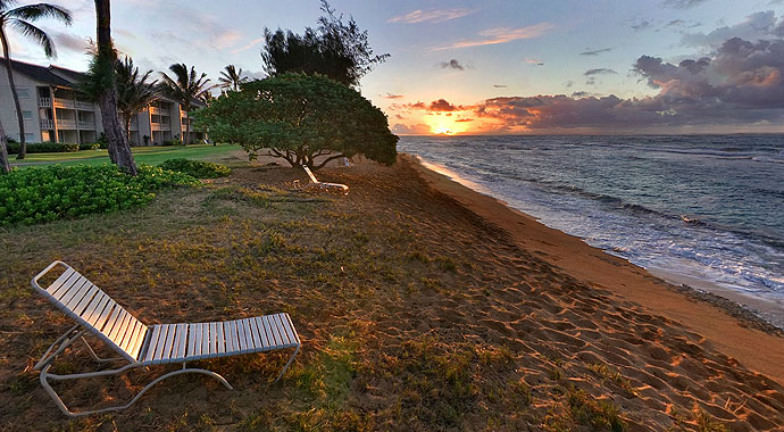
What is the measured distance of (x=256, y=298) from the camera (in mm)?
5004

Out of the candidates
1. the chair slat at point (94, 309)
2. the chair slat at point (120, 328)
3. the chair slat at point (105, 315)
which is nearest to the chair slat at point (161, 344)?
the chair slat at point (120, 328)

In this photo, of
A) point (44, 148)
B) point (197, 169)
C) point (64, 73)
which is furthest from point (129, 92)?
point (197, 169)

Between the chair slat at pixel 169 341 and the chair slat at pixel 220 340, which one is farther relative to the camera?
the chair slat at pixel 220 340

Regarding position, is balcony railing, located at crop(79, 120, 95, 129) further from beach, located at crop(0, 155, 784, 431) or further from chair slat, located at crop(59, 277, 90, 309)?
chair slat, located at crop(59, 277, 90, 309)

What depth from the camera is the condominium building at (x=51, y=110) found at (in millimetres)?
38094

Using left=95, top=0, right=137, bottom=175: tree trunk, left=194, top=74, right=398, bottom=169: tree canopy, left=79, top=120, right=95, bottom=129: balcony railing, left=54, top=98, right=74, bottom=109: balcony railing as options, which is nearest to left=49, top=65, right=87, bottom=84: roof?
left=54, top=98, right=74, bottom=109: balcony railing

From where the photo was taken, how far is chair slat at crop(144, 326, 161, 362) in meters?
3.08

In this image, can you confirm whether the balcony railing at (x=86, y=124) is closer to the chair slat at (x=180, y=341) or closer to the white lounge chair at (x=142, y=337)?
the white lounge chair at (x=142, y=337)

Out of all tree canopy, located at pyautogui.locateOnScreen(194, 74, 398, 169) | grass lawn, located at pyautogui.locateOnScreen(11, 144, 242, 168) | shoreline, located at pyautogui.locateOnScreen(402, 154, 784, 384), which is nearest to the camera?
shoreline, located at pyautogui.locateOnScreen(402, 154, 784, 384)

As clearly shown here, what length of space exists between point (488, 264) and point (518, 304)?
184 centimetres

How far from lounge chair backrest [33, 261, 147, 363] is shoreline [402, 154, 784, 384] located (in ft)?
22.3

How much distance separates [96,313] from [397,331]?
2.88 metres

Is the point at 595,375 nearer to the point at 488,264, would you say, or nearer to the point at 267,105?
the point at 488,264

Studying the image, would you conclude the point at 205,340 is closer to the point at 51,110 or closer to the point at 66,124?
the point at 51,110
